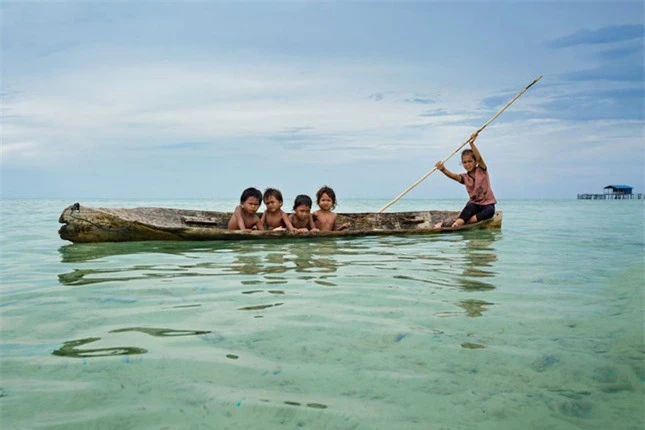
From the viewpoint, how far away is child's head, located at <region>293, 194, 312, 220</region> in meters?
7.81

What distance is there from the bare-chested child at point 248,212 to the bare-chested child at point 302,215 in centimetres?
55

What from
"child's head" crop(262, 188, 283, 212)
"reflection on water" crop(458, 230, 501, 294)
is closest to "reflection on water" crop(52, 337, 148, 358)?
"reflection on water" crop(458, 230, 501, 294)

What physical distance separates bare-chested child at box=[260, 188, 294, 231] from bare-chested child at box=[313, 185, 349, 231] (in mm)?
576

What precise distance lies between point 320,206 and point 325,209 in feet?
0.32

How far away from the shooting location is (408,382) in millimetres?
2055

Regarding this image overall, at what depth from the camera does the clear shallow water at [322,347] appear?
71.6 inches

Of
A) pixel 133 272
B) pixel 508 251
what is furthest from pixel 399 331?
pixel 508 251

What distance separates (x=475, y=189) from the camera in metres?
9.03

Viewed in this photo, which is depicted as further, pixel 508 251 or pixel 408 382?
pixel 508 251

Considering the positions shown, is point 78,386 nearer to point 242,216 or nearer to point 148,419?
point 148,419

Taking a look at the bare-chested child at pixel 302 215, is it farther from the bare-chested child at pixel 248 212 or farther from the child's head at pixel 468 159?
the child's head at pixel 468 159

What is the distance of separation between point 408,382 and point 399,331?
0.66 m

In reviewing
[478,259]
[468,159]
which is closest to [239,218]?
[478,259]

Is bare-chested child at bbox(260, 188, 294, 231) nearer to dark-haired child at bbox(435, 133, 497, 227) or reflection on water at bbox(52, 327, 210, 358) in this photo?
dark-haired child at bbox(435, 133, 497, 227)
